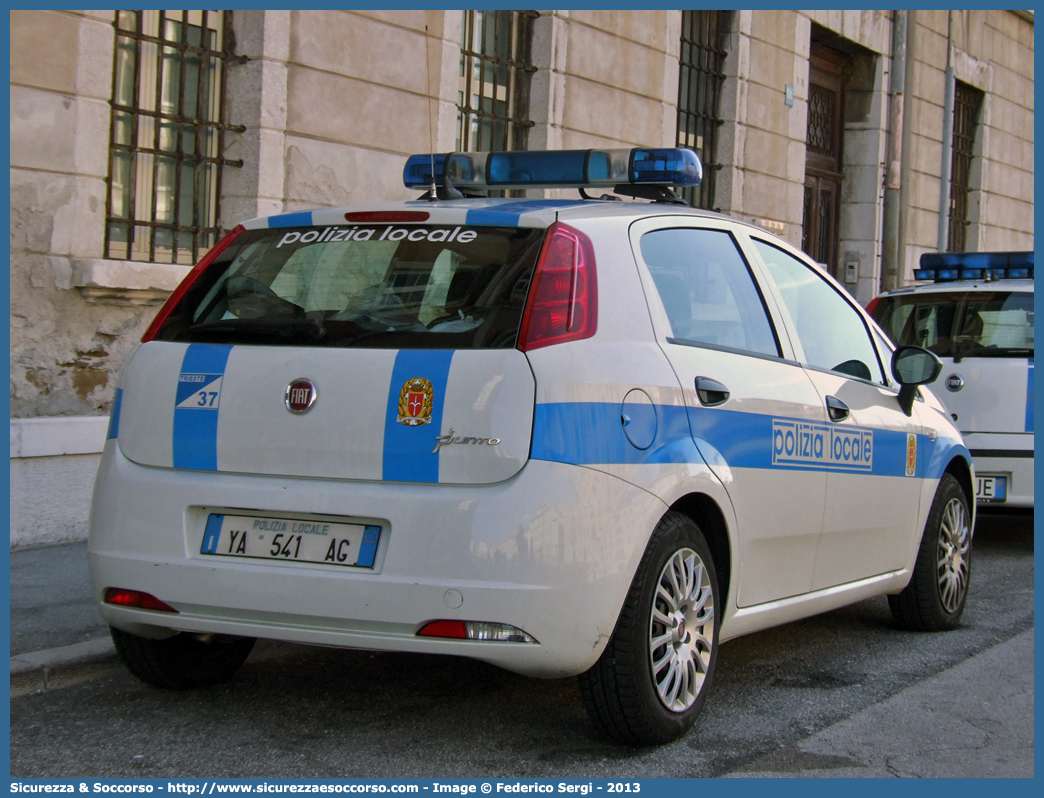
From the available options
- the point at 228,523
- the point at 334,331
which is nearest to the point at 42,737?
the point at 228,523

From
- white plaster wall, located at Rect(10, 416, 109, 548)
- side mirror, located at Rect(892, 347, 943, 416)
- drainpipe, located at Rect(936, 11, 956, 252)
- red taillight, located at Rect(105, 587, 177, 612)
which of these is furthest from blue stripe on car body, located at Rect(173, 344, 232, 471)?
drainpipe, located at Rect(936, 11, 956, 252)

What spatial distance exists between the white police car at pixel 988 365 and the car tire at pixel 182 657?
16.3 ft

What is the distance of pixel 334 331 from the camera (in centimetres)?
385

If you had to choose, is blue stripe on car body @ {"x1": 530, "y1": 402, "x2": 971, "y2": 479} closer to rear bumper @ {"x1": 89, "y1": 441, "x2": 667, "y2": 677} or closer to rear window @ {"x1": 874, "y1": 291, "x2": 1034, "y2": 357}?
rear bumper @ {"x1": 89, "y1": 441, "x2": 667, "y2": 677}

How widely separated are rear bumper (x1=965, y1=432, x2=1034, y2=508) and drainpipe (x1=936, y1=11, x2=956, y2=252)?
10.0 m

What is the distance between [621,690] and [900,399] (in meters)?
2.30

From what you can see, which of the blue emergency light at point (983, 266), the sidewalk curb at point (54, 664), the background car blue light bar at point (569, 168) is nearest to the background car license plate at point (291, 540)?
the sidewalk curb at point (54, 664)

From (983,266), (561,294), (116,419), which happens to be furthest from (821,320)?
(983,266)

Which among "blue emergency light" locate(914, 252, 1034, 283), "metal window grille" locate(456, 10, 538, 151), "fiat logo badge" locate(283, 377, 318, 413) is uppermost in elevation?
"metal window grille" locate(456, 10, 538, 151)

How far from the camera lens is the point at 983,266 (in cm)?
898

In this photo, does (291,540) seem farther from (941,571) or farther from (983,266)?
(983,266)

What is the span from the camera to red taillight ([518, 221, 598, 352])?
369 centimetres

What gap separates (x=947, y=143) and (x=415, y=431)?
52.4 ft

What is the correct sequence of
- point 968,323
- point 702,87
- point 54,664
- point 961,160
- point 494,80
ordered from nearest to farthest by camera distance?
point 54,664 → point 968,323 → point 494,80 → point 702,87 → point 961,160
